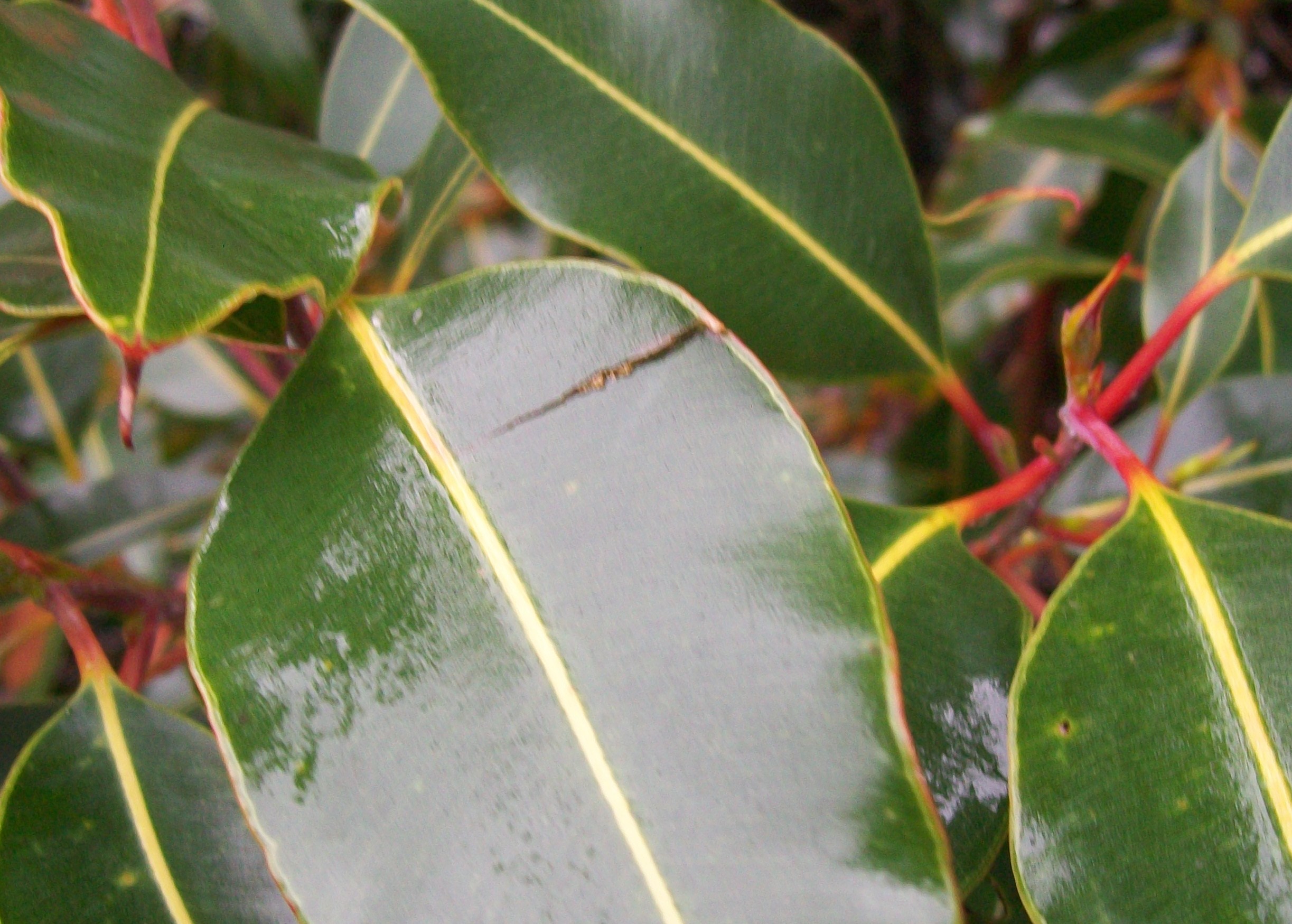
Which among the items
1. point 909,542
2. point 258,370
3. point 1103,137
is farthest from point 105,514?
point 1103,137

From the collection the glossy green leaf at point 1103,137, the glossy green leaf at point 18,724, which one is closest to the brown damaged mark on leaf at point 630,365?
the glossy green leaf at point 18,724

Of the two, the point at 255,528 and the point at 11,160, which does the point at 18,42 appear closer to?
the point at 11,160

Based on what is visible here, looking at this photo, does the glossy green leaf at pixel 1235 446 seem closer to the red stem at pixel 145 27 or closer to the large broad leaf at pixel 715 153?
the large broad leaf at pixel 715 153

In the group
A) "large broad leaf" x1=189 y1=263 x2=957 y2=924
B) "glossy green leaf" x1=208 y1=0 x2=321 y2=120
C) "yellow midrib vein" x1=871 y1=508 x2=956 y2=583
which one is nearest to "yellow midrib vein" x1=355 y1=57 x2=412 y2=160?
"glossy green leaf" x1=208 y1=0 x2=321 y2=120

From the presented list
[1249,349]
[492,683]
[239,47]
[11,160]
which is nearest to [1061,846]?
[492,683]

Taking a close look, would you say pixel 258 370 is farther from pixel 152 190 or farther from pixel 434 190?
pixel 152 190
